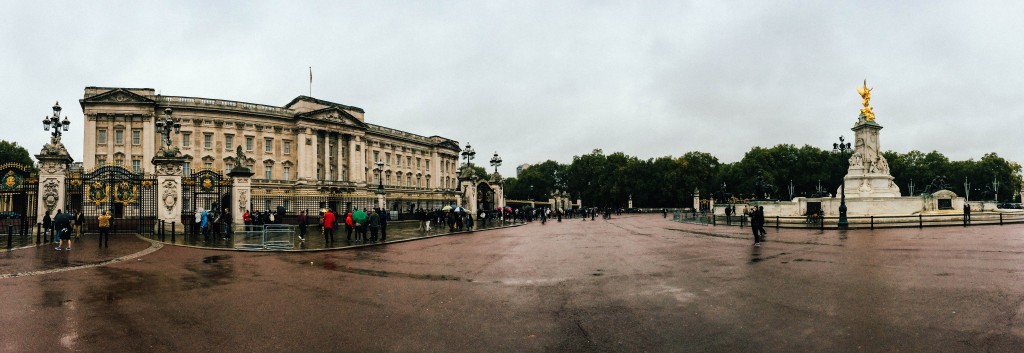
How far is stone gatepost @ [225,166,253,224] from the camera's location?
25.5 m

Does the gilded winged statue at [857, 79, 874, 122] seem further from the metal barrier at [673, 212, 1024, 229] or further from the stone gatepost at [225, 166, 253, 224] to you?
the stone gatepost at [225, 166, 253, 224]

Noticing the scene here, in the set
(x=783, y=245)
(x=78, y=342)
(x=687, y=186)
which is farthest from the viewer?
(x=687, y=186)

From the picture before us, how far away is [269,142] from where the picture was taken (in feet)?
223

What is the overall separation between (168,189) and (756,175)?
82.1 meters

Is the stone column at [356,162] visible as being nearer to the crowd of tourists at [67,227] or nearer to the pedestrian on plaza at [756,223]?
the crowd of tourists at [67,227]

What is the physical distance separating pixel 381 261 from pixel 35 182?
18737mm

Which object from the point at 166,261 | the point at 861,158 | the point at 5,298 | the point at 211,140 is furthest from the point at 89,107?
the point at 861,158

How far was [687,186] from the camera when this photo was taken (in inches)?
3565

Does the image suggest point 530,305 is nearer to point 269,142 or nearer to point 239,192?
point 239,192

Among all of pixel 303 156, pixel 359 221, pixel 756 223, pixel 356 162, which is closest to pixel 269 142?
pixel 303 156

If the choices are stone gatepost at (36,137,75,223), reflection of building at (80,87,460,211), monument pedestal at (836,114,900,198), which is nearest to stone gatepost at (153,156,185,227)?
stone gatepost at (36,137,75,223)

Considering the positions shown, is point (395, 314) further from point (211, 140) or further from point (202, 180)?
point (211, 140)

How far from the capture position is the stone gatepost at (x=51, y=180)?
2159cm

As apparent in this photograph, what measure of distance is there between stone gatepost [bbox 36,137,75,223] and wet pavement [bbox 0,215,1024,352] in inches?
453
